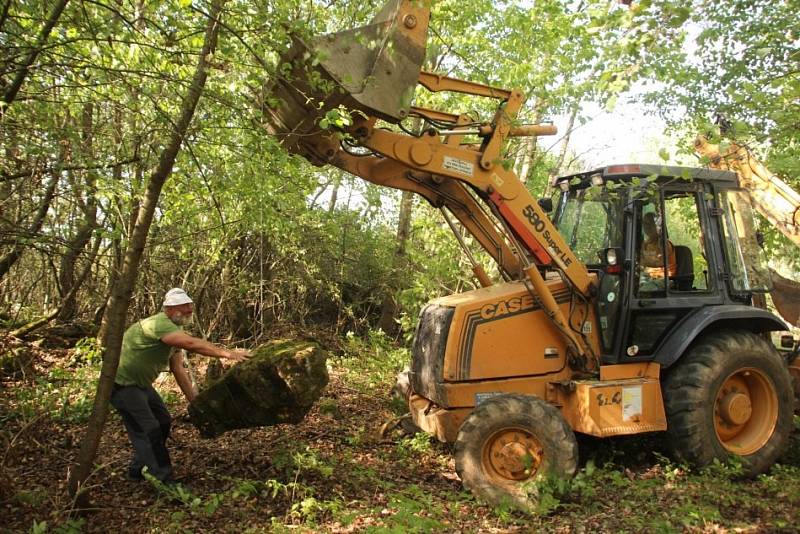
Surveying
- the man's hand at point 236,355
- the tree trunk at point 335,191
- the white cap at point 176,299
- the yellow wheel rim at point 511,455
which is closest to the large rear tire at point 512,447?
the yellow wheel rim at point 511,455

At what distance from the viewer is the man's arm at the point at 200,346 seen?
4574mm

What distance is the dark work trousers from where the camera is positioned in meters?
4.79

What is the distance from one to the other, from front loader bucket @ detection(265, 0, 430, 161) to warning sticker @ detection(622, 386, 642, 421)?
2913 millimetres

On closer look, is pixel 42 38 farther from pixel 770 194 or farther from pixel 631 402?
pixel 770 194

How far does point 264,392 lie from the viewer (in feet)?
16.3

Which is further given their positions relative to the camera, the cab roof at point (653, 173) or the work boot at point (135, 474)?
the cab roof at point (653, 173)

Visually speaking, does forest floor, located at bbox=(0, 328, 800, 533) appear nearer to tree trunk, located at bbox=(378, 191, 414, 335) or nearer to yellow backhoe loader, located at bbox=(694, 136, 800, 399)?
yellow backhoe loader, located at bbox=(694, 136, 800, 399)

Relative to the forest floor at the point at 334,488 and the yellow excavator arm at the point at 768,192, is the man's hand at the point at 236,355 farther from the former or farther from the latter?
the yellow excavator arm at the point at 768,192

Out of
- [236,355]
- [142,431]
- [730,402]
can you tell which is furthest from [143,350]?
[730,402]

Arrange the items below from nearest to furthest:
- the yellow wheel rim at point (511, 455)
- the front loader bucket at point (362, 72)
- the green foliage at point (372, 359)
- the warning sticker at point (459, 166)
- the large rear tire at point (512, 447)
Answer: the front loader bucket at point (362, 72) < the large rear tire at point (512, 447) < the yellow wheel rim at point (511, 455) < the warning sticker at point (459, 166) < the green foliage at point (372, 359)

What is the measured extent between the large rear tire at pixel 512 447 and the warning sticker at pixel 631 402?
671 millimetres

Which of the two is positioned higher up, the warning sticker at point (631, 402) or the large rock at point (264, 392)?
the large rock at point (264, 392)

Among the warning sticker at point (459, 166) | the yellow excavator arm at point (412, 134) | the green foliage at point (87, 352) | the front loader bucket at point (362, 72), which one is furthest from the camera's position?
the green foliage at point (87, 352)

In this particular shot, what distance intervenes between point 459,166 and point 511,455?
92.1 inches
